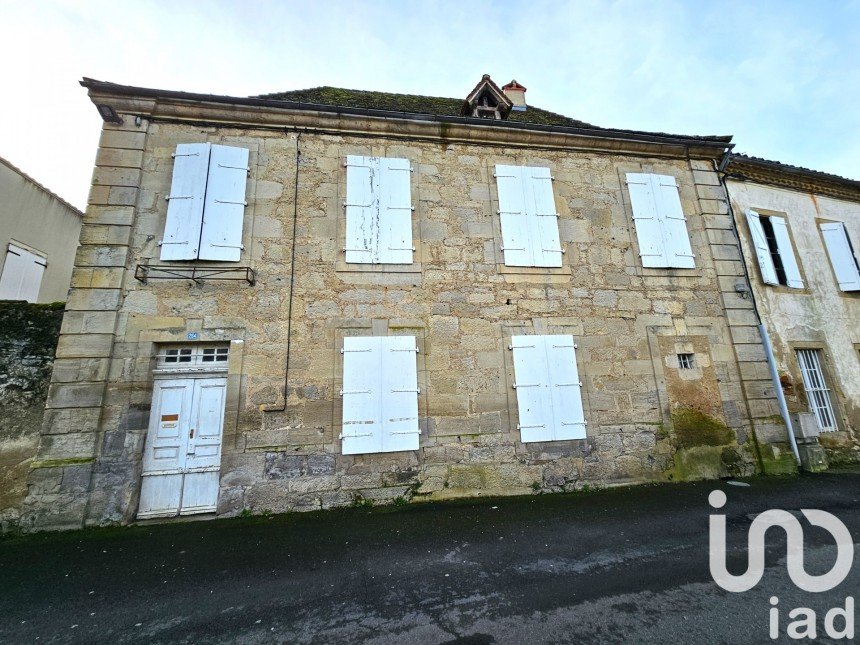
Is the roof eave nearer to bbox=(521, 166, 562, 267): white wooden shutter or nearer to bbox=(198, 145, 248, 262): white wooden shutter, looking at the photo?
bbox=(521, 166, 562, 267): white wooden shutter

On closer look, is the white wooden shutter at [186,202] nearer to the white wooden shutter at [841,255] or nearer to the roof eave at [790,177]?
the roof eave at [790,177]

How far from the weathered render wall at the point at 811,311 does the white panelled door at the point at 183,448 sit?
29.2 feet

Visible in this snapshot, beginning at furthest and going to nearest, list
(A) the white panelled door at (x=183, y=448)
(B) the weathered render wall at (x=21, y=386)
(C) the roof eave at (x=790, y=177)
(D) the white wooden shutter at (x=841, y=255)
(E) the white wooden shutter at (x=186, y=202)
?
(D) the white wooden shutter at (x=841, y=255) → (C) the roof eave at (x=790, y=177) → (E) the white wooden shutter at (x=186, y=202) → (A) the white panelled door at (x=183, y=448) → (B) the weathered render wall at (x=21, y=386)

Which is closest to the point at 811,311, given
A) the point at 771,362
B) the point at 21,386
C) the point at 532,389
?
the point at 771,362

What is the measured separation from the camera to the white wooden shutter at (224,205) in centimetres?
504

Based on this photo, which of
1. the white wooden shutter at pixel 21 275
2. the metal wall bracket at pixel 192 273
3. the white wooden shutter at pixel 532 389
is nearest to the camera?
the metal wall bracket at pixel 192 273

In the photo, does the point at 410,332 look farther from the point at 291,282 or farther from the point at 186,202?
the point at 186,202

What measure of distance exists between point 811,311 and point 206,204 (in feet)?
34.9

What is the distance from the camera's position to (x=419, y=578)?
2990 mm

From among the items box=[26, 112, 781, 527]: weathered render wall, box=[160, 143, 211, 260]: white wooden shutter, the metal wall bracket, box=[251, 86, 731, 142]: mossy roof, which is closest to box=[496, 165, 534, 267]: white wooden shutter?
box=[26, 112, 781, 527]: weathered render wall

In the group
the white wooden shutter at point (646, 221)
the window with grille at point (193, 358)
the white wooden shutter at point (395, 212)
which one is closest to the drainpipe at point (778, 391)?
the white wooden shutter at point (646, 221)

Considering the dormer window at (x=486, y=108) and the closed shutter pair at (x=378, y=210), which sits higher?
the dormer window at (x=486, y=108)

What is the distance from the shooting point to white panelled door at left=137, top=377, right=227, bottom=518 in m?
4.44

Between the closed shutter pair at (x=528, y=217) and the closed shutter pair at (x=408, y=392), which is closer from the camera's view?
the closed shutter pair at (x=408, y=392)
